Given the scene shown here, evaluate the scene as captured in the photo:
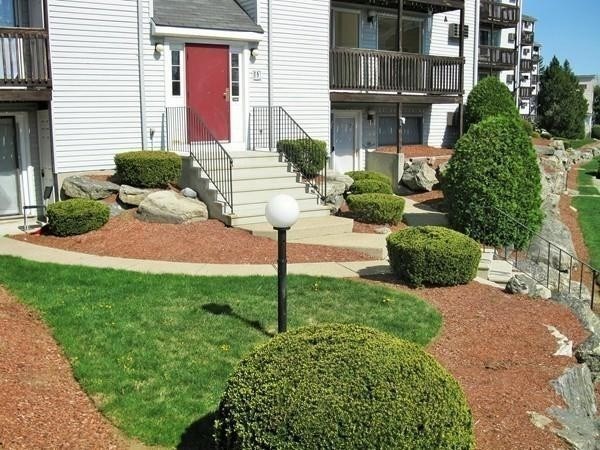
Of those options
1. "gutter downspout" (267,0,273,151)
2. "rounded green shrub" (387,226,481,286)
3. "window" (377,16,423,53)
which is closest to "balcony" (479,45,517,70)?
"window" (377,16,423,53)

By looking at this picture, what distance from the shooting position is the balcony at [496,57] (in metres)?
32.1

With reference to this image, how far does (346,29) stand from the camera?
782 inches

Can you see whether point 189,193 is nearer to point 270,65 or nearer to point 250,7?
point 270,65

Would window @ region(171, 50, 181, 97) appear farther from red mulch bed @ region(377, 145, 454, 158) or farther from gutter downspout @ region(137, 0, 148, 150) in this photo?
red mulch bed @ region(377, 145, 454, 158)

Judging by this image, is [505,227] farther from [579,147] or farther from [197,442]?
[579,147]

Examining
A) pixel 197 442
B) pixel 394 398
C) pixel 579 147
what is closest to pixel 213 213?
pixel 197 442

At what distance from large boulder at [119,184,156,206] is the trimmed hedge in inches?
138

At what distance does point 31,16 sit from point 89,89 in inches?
77.9

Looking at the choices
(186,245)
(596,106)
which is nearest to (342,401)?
(186,245)

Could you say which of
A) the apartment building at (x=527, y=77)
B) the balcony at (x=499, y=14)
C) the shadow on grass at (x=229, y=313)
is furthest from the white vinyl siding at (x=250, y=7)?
the apartment building at (x=527, y=77)

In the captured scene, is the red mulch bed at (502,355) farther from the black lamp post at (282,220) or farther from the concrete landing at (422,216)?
the concrete landing at (422,216)

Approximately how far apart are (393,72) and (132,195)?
926 centimetres

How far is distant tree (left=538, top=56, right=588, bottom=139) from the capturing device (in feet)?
155

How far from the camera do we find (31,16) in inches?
552
